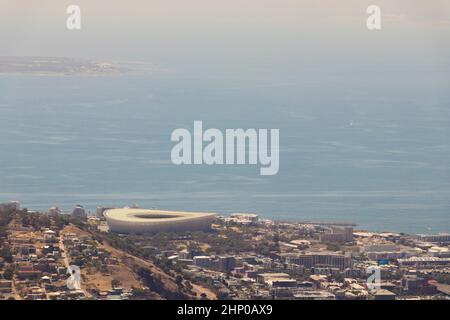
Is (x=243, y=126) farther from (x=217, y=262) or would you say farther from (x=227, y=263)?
(x=227, y=263)

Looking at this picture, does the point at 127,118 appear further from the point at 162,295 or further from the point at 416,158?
the point at 162,295

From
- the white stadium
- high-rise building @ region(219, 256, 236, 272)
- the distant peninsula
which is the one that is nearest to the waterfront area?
Result: high-rise building @ region(219, 256, 236, 272)

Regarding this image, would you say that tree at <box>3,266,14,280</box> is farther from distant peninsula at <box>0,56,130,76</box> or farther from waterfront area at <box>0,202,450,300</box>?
distant peninsula at <box>0,56,130,76</box>

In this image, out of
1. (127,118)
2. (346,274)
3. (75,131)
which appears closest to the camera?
(346,274)

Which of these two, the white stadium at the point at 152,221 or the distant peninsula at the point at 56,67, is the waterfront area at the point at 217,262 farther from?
the distant peninsula at the point at 56,67

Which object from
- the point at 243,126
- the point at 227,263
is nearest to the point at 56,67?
the point at 243,126

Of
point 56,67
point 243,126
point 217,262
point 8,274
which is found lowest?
point 217,262

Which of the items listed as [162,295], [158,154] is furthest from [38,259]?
[158,154]

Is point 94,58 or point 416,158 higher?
point 94,58
